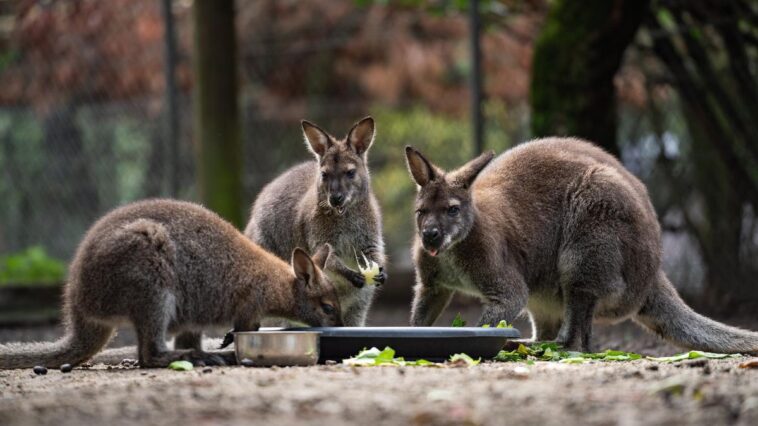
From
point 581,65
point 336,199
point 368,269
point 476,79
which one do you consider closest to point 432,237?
point 368,269

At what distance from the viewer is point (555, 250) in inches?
291

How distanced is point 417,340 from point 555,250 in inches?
66.8

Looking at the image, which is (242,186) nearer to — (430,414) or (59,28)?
(59,28)

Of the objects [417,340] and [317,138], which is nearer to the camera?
[417,340]

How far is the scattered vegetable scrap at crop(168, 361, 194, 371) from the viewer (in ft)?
19.5

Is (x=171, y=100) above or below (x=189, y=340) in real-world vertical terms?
above

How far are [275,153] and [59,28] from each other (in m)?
3.86

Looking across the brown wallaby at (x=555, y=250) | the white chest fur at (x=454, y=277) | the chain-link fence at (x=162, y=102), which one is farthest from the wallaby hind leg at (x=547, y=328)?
the chain-link fence at (x=162, y=102)

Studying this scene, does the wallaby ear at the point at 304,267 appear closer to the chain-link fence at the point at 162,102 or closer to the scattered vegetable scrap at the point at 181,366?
the scattered vegetable scrap at the point at 181,366

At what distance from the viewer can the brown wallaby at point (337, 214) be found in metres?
7.44

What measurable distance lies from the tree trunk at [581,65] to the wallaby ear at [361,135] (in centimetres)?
198

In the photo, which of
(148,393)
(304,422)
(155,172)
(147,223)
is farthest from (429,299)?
(155,172)

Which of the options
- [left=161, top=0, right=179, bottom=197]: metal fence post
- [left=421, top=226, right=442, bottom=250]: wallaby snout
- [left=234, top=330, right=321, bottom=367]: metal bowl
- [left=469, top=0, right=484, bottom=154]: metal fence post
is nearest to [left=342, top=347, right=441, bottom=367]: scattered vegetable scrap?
[left=234, top=330, right=321, bottom=367]: metal bowl

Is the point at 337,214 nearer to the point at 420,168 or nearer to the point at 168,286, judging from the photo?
the point at 420,168
